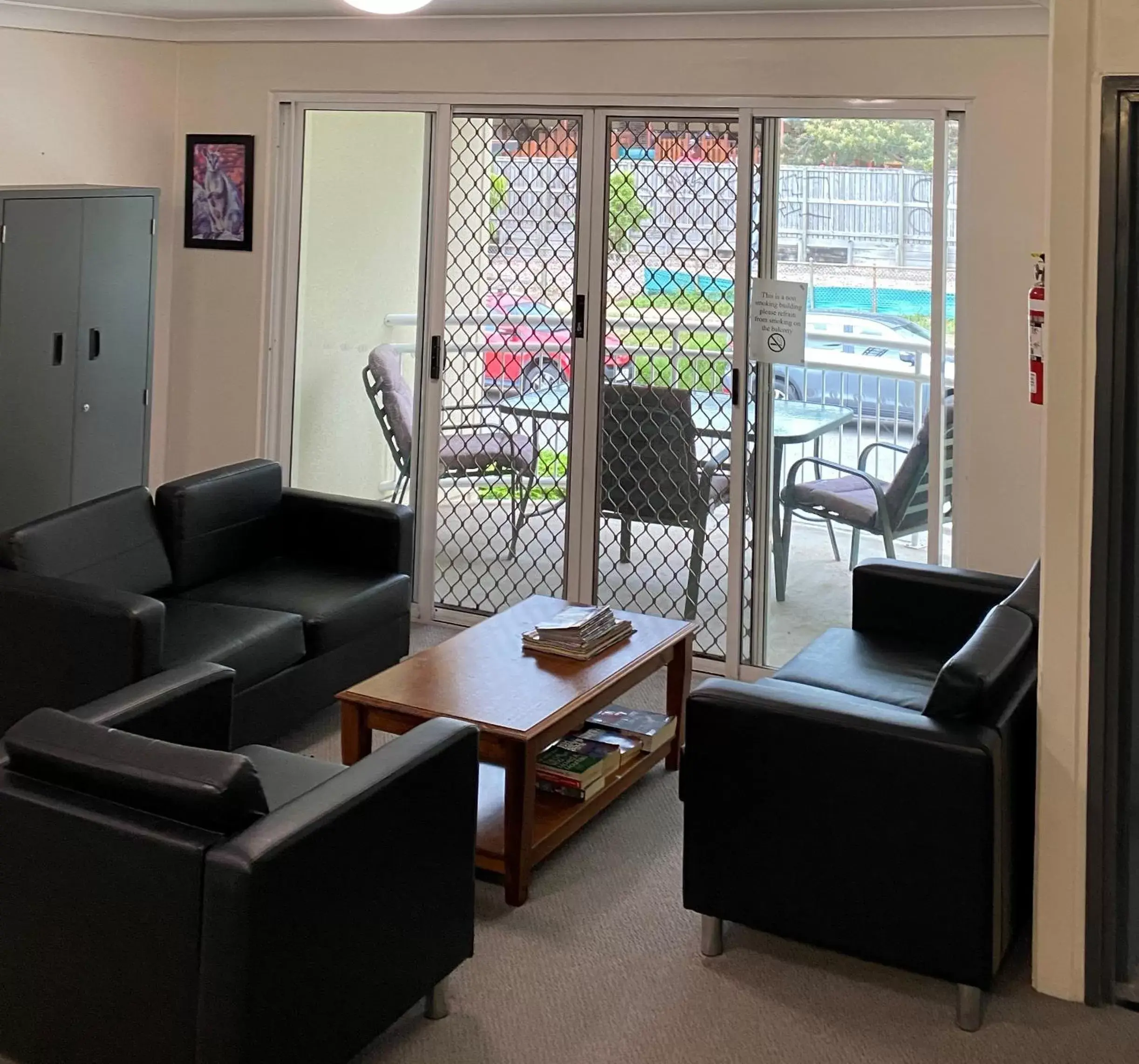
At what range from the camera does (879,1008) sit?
10.3ft

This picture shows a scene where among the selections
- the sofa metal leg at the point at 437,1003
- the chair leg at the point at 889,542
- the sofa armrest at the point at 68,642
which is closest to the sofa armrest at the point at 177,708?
the sofa armrest at the point at 68,642

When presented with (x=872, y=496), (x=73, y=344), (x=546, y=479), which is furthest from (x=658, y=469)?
(x=73, y=344)

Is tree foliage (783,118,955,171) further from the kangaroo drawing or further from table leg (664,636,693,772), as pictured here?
the kangaroo drawing

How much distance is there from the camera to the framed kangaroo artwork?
597 centimetres

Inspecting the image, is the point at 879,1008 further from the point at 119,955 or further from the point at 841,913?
the point at 119,955

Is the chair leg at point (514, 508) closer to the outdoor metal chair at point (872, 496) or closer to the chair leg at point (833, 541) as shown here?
the outdoor metal chair at point (872, 496)

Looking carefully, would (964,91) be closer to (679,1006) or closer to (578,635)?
(578,635)

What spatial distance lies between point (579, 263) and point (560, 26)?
900mm

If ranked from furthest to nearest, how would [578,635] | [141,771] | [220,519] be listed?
[220,519], [578,635], [141,771]

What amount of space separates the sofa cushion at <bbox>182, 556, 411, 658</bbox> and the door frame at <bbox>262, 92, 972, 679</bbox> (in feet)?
2.86

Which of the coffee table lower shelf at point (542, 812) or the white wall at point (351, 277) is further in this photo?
the white wall at point (351, 277)

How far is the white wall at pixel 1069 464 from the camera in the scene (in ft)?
9.66

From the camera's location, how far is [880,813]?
3074mm

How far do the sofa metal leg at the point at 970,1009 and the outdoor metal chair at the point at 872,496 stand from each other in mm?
2300
